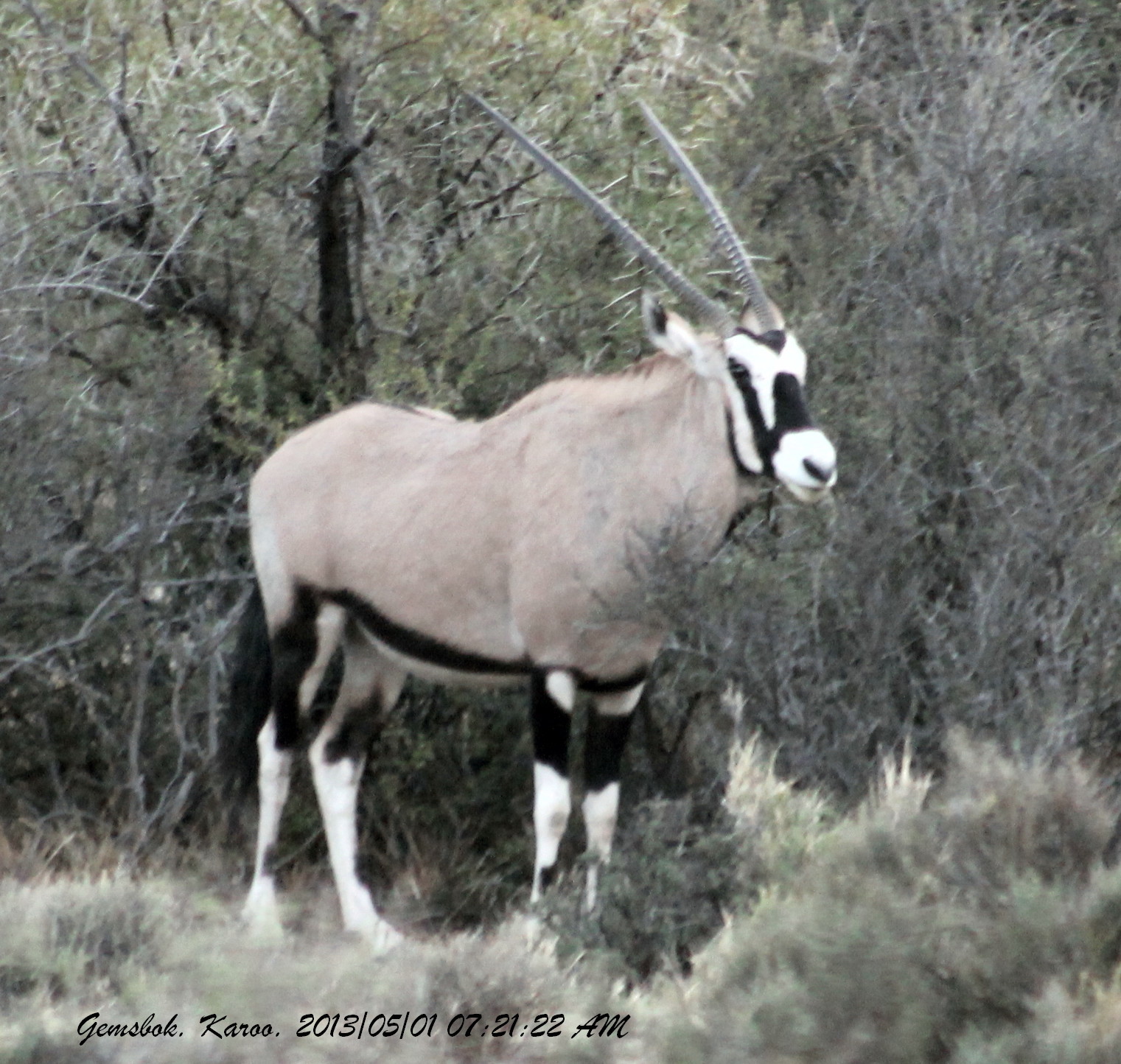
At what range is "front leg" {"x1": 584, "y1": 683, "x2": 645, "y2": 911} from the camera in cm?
612

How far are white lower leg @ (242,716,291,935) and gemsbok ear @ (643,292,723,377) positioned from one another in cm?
205

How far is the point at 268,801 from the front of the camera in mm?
6707

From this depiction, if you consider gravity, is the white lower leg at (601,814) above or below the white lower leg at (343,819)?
above

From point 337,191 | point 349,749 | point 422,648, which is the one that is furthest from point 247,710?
point 337,191

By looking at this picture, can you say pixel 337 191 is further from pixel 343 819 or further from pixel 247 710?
pixel 343 819

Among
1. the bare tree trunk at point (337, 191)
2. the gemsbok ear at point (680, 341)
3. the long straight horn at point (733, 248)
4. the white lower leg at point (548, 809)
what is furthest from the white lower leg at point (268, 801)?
the long straight horn at point (733, 248)

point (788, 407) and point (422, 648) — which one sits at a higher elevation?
point (788, 407)

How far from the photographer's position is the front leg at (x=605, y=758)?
6.12 meters

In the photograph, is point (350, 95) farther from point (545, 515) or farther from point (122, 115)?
point (545, 515)

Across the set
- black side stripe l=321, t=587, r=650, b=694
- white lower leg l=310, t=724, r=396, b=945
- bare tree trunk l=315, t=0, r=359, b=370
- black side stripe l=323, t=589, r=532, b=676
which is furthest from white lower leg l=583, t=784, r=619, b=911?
bare tree trunk l=315, t=0, r=359, b=370

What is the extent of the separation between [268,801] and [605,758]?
51.9 inches

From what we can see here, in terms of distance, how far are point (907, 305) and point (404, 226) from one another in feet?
7.27

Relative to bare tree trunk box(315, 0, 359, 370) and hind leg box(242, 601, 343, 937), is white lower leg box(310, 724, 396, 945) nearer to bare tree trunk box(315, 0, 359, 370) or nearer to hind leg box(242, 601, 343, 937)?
hind leg box(242, 601, 343, 937)

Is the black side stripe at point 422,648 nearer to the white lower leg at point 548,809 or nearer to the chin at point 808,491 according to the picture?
the white lower leg at point 548,809
